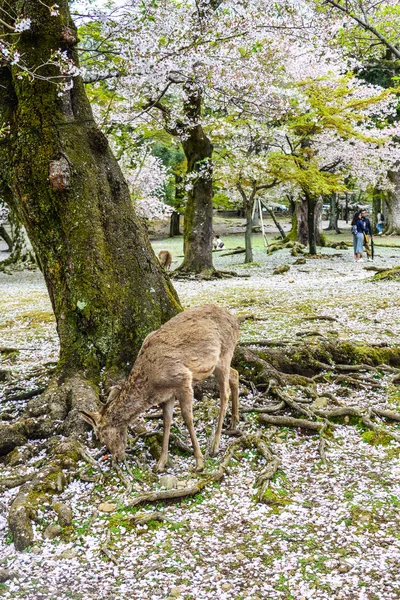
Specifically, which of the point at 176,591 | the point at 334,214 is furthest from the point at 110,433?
the point at 334,214

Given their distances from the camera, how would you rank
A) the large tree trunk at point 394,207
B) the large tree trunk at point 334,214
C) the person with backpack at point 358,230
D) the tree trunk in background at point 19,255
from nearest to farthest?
the person with backpack at point 358,230 < the tree trunk in background at point 19,255 < the large tree trunk at point 394,207 < the large tree trunk at point 334,214

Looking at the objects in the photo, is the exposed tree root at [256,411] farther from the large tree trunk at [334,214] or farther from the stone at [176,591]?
the large tree trunk at [334,214]

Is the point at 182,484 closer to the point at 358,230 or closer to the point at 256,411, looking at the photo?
the point at 256,411

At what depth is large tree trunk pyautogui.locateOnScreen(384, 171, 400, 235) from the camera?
121 feet

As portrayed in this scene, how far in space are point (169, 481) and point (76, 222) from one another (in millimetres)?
3118

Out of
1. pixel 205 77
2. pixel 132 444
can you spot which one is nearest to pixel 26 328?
pixel 205 77

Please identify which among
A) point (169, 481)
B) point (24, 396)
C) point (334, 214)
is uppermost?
point (334, 214)


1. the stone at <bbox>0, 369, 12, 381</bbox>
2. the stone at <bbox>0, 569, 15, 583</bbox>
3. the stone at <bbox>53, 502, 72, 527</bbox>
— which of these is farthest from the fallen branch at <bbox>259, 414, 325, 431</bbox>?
the stone at <bbox>0, 369, 12, 381</bbox>

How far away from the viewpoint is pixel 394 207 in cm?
3841

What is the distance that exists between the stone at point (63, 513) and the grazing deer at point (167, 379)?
683mm

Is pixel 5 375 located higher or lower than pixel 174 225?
lower

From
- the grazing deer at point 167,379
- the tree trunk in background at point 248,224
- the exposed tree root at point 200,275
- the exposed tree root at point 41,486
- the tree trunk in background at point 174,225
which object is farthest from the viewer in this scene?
the tree trunk in background at point 174,225

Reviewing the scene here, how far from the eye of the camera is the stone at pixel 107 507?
13.7 feet

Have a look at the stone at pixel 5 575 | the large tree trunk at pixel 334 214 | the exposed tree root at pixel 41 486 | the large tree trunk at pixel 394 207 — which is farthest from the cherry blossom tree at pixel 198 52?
the large tree trunk at pixel 334 214
